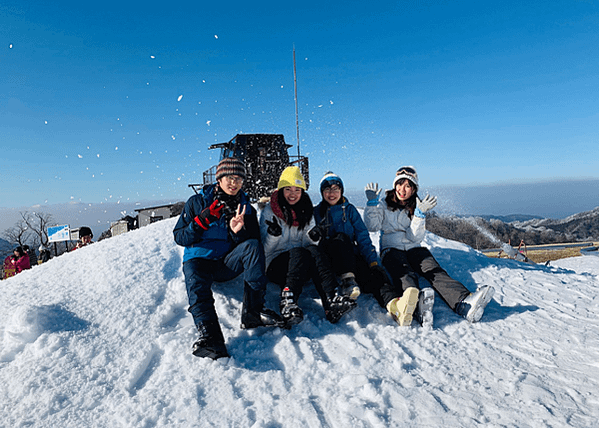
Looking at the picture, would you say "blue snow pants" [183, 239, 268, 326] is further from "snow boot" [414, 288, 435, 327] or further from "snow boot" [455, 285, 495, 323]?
"snow boot" [455, 285, 495, 323]

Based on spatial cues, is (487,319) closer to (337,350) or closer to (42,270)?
(337,350)

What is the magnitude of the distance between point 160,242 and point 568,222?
76.6m

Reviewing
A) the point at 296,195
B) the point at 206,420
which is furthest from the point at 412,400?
the point at 296,195

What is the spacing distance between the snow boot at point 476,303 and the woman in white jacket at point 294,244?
1.54 meters

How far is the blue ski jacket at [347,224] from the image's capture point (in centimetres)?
445

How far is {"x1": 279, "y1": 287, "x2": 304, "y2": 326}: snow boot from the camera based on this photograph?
3.31 m

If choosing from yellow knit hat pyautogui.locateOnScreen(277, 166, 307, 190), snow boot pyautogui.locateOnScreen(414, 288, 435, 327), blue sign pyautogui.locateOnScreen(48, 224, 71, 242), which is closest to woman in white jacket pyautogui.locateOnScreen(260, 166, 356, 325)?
yellow knit hat pyautogui.locateOnScreen(277, 166, 307, 190)

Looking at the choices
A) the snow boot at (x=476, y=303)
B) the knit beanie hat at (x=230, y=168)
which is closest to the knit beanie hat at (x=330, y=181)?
the knit beanie hat at (x=230, y=168)

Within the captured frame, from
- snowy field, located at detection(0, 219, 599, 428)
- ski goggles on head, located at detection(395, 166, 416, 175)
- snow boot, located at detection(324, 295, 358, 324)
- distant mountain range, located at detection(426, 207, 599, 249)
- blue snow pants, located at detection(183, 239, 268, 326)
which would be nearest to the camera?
snowy field, located at detection(0, 219, 599, 428)

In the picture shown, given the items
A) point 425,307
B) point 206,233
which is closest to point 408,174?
point 425,307

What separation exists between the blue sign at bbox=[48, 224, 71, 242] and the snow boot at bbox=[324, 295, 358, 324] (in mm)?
11832

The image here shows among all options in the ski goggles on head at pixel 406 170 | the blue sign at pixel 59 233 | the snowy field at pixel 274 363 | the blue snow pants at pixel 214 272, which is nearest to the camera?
the snowy field at pixel 274 363

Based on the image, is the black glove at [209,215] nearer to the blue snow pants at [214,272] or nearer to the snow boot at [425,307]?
the blue snow pants at [214,272]

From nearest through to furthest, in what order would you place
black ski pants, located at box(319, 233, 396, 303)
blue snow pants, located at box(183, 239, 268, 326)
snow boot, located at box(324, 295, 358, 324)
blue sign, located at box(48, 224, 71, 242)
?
blue snow pants, located at box(183, 239, 268, 326) < snow boot, located at box(324, 295, 358, 324) < black ski pants, located at box(319, 233, 396, 303) < blue sign, located at box(48, 224, 71, 242)
